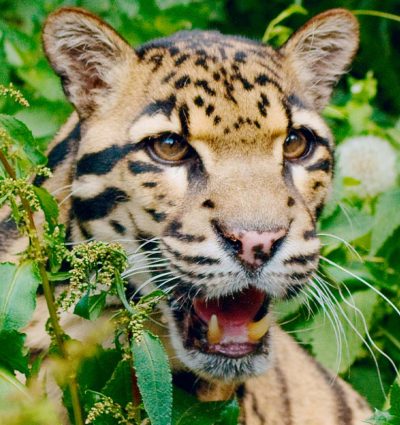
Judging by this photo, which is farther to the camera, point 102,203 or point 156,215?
point 102,203

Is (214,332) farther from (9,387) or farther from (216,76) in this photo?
(216,76)

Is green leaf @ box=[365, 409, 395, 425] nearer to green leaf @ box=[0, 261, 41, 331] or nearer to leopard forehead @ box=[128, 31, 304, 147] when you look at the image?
leopard forehead @ box=[128, 31, 304, 147]

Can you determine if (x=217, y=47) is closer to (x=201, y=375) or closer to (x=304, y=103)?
(x=304, y=103)

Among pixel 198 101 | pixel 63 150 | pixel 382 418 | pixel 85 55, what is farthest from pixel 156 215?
Answer: pixel 382 418

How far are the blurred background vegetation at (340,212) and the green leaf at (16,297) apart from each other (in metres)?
1.20

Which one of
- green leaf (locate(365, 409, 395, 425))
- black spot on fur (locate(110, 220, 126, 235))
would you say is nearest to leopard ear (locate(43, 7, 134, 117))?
black spot on fur (locate(110, 220, 126, 235))

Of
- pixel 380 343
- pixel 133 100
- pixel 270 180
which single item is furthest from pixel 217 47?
pixel 380 343

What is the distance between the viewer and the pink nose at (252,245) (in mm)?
2957

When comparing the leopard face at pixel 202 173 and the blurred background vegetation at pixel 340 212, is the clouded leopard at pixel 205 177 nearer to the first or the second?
the leopard face at pixel 202 173

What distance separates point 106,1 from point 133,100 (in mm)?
2176

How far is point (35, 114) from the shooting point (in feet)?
16.1

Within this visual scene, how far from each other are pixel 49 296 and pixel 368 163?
9.65 feet

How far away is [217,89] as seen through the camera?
3.38 meters

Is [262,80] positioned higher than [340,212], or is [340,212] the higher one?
[262,80]
